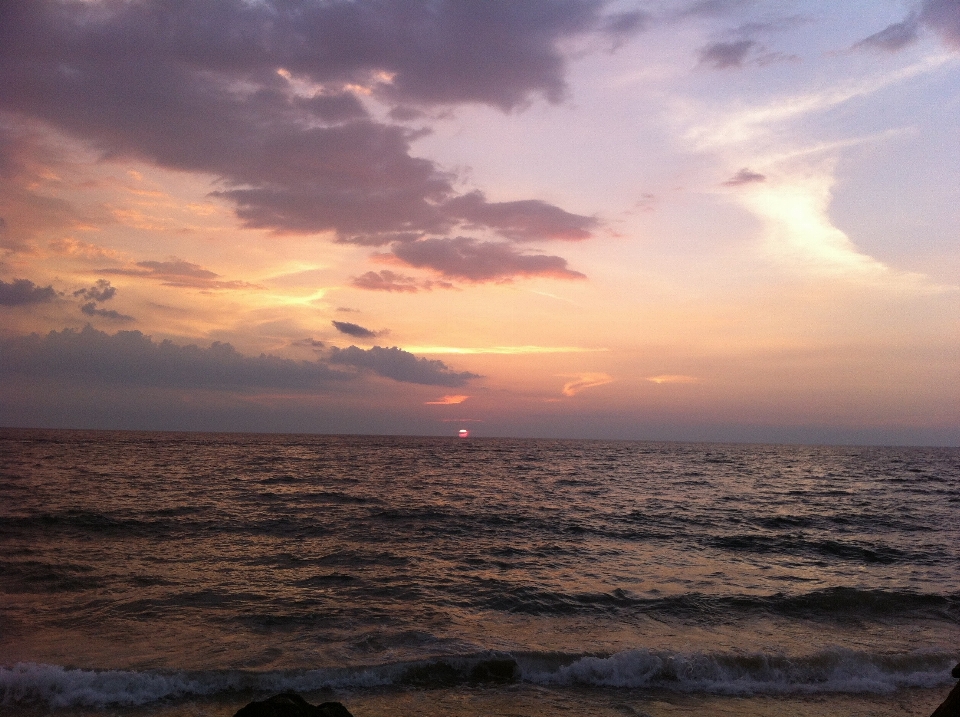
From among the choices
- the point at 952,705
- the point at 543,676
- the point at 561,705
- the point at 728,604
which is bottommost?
the point at 728,604

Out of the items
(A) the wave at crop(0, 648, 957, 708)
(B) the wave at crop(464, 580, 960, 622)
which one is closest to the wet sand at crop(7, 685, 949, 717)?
(A) the wave at crop(0, 648, 957, 708)

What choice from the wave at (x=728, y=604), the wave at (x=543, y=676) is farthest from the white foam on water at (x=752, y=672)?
the wave at (x=728, y=604)

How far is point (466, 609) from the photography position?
1550 cm

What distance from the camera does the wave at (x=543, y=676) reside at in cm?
1007

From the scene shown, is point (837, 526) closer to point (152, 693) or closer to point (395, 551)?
point (395, 551)

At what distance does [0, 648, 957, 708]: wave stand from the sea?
43 mm

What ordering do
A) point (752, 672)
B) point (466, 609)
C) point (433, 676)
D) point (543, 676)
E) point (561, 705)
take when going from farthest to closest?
point (466, 609) → point (752, 672) → point (543, 676) → point (433, 676) → point (561, 705)

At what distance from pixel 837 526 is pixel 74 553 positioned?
3438cm

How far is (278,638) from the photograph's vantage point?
42.4ft

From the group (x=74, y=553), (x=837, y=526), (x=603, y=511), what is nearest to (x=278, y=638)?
(x=74, y=553)

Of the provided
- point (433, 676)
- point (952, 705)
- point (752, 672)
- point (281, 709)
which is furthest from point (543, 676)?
point (952, 705)

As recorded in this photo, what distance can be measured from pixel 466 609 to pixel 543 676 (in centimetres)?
431

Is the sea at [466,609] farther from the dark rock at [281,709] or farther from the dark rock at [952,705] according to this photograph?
the dark rock at [952,705]

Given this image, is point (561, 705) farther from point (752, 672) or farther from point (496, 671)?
point (752, 672)
